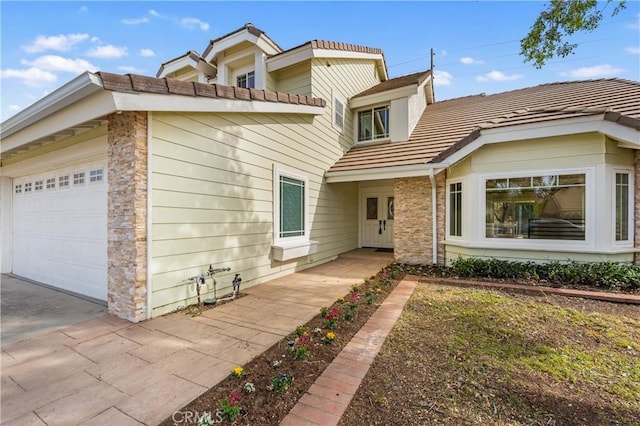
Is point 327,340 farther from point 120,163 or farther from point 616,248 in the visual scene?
point 616,248

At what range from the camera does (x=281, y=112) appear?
640 cm

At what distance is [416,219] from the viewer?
325 inches

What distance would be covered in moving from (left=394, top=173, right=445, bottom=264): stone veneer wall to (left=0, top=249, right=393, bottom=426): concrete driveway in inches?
175

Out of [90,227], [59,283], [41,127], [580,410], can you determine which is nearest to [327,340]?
[580,410]

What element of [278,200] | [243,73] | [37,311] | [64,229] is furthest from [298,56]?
[37,311]

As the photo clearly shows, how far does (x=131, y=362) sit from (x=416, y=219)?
7.40m

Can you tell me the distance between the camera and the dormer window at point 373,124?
1005cm

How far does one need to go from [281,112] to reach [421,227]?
202 inches

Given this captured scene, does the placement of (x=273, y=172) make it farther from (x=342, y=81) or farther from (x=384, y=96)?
(x=384, y=96)

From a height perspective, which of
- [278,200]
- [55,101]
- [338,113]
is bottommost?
[278,200]

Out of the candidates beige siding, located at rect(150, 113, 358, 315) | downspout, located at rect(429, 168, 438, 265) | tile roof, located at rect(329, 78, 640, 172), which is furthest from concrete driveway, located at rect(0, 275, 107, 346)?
downspout, located at rect(429, 168, 438, 265)

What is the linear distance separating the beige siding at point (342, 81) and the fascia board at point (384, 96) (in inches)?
14.0

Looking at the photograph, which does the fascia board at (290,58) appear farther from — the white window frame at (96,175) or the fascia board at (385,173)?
the white window frame at (96,175)

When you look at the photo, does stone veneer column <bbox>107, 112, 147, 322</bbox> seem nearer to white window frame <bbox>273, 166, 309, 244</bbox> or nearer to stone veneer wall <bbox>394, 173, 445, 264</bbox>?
white window frame <bbox>273, 166, 309, 244</bbox>
